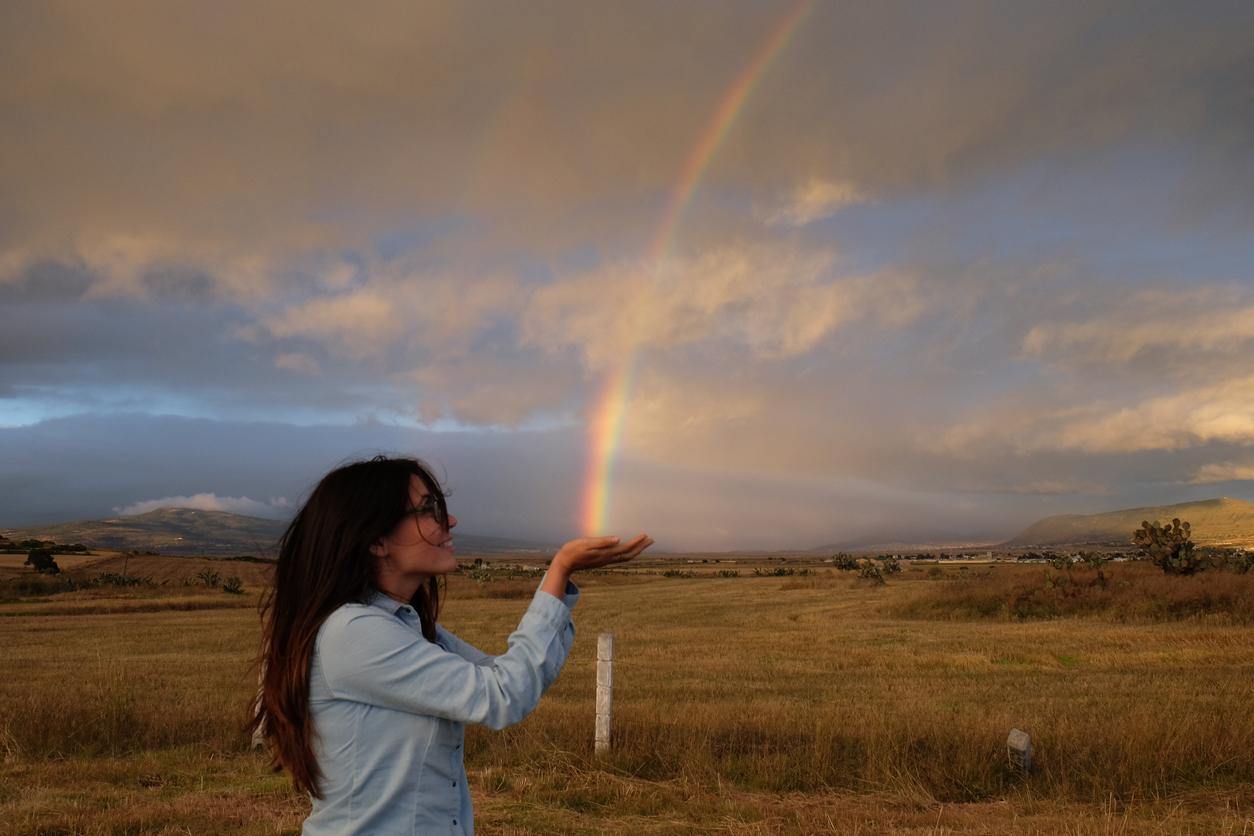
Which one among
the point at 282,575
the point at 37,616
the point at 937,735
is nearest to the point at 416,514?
the point at 282,575

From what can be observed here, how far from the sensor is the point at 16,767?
9141mm

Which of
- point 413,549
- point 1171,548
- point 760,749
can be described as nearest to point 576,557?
point 413,549

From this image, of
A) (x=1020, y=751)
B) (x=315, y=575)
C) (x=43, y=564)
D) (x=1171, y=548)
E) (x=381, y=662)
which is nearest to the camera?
(x=381, y=662)

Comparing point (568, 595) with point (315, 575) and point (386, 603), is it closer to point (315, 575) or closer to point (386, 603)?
point (386, 603)

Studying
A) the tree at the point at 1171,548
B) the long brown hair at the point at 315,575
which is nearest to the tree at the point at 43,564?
the tree at the point at 1171,548

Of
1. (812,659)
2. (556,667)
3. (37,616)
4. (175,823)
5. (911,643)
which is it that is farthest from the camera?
(37,616)

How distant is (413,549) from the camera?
8.62ft

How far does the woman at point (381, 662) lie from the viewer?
2.36m

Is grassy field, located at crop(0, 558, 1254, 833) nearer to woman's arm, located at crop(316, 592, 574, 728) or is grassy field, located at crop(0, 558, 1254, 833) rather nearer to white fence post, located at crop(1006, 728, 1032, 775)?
white fence post, located at crop(1006, 728, 1032, 775)

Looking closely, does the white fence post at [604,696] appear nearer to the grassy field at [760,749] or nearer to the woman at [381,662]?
the grassy field at [760,749]

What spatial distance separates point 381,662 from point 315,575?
1.24 feet

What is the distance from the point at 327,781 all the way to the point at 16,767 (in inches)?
349

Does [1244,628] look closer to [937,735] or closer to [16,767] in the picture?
[937,735]

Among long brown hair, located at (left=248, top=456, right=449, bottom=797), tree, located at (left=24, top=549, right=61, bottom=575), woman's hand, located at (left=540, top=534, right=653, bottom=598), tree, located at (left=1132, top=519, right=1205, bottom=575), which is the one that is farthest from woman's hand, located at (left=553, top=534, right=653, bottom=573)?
tree, located at (left=24, top=549, right=61, bottom=575)
